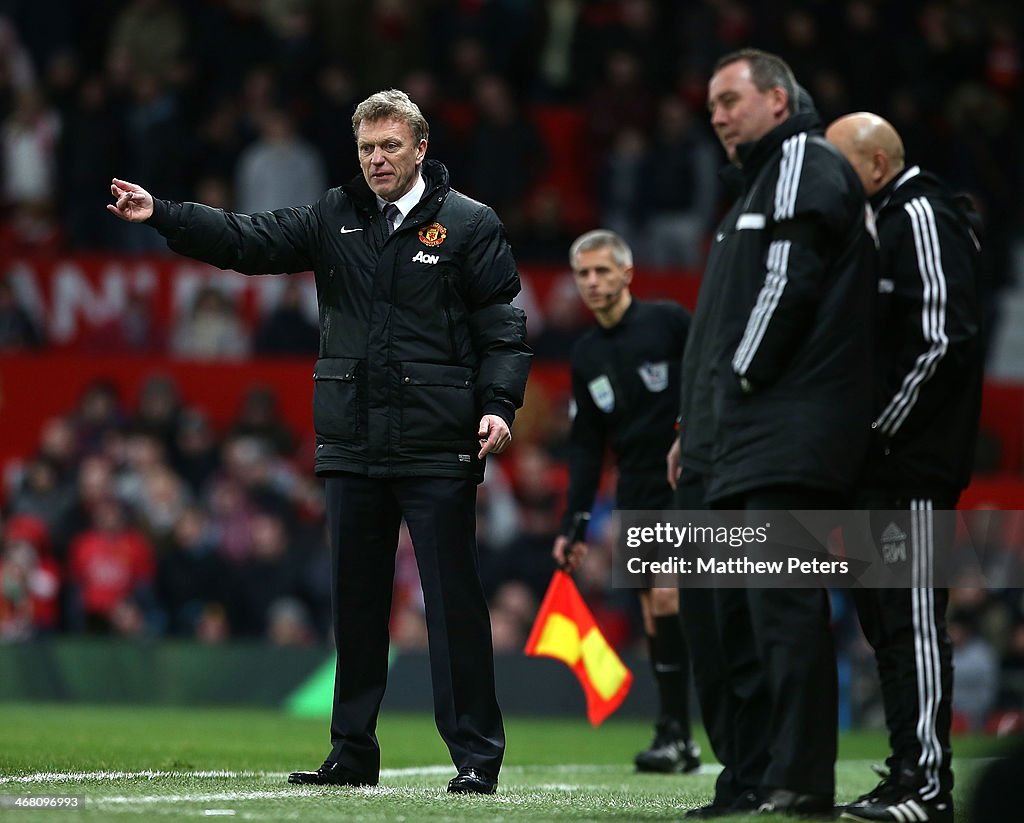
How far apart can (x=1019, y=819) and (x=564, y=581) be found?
4.49m

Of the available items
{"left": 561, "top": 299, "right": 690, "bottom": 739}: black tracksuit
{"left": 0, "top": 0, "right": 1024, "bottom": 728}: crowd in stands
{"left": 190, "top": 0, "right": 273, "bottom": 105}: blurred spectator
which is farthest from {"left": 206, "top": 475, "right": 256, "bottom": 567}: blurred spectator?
{"left": 561, "top": 299, "right": 690, "bottom": 739}: black tracksuit

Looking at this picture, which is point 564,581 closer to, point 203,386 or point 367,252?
point 367,252

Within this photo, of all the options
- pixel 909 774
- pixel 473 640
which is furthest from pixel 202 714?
pixel 909 774

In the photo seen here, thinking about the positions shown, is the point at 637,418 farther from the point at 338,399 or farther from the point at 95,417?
the point at 95,417

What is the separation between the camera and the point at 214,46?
19406mm

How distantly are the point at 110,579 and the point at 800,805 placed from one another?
10.1 metres

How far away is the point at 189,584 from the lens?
48.7 ft

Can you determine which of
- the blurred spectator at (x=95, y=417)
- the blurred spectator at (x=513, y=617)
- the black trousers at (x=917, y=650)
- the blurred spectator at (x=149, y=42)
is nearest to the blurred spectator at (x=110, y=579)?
the blurred spectator at (x=95, y=417)

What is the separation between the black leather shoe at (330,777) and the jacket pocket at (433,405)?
49.6 inches

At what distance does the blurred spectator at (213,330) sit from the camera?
55.2 feet

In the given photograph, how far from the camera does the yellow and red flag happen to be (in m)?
8.84

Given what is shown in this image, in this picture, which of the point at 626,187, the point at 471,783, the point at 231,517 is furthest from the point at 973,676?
the point at 471,783

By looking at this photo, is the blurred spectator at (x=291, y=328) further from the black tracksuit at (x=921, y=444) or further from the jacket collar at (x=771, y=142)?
the jacket collar at (x=771, y=142)

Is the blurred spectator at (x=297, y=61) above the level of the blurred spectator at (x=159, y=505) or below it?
above
